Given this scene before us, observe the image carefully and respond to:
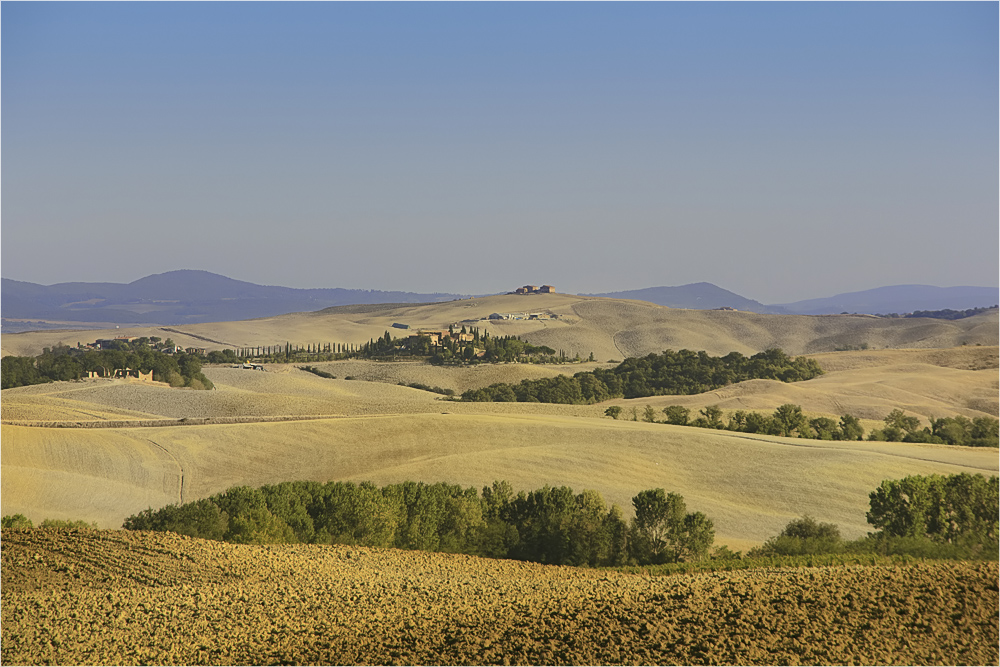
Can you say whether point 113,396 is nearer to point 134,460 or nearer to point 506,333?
point 134,460

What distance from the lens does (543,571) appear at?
22781mm

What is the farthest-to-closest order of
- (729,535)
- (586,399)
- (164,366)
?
(164,366) → (586,399) → (729,535)

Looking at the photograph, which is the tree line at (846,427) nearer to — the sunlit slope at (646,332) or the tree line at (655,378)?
the tree line at (655,378)

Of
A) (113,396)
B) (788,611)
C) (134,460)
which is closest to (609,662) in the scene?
(788,611)

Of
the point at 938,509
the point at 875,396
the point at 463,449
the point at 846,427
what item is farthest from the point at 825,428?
the point at 938,509

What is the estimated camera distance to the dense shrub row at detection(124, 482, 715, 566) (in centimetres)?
2636

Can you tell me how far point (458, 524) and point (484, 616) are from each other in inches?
510

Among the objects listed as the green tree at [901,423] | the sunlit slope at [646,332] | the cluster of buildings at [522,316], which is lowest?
the green tree at [901,423]

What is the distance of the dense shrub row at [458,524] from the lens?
86.5ft

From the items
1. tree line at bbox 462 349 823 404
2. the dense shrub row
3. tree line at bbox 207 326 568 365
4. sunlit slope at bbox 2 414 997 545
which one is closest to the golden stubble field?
sunlit slope at bbox 2 414 997 545

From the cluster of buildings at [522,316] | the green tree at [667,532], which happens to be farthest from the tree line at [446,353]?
the green tree at [667,532]

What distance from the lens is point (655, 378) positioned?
94.2 m

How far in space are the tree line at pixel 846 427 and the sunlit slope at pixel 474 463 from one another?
279 inches

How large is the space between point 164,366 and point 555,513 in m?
72.3
